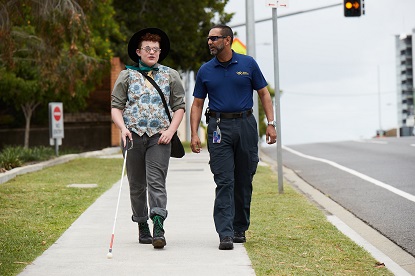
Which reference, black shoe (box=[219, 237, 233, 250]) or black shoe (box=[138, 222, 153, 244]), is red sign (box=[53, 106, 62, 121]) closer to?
black shoe (box=[138, 222, 153, 244])

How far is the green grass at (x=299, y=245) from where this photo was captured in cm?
743

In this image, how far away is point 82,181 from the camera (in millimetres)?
18203

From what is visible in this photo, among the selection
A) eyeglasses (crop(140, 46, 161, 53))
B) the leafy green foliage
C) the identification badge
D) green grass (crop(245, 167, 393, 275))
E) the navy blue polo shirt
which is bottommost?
green grass (crop(245, 167, 393, 275))

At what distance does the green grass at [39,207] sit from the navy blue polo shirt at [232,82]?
2.13 m

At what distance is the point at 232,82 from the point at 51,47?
1490cm

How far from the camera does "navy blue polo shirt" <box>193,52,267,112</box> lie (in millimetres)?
8680

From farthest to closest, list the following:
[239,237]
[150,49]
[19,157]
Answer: [19,157] < [239,237] < [150,49]

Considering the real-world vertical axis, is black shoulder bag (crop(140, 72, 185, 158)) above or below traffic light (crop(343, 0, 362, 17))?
below

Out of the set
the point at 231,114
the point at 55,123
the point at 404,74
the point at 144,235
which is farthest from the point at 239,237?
the point at 404,74

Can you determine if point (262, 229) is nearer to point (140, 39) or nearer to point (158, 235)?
point (158, 235)

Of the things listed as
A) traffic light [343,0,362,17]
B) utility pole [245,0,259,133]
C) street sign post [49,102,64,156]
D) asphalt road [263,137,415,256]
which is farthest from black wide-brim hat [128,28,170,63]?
street sign post [49,102,64,156]

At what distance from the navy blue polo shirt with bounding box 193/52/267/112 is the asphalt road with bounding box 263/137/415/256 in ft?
6.89

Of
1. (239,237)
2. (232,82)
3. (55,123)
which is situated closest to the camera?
(232,82)

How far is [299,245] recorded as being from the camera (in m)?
8.73
